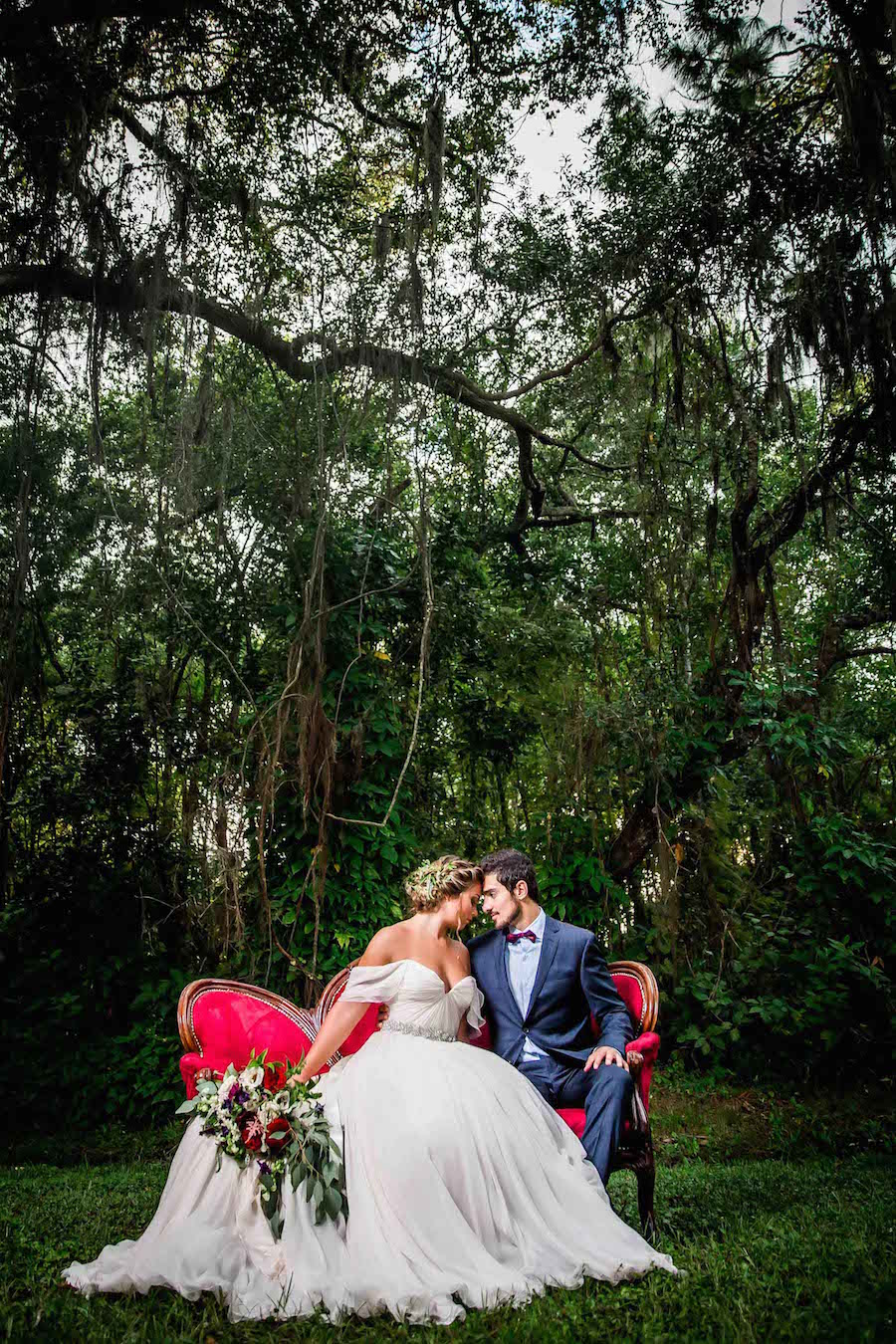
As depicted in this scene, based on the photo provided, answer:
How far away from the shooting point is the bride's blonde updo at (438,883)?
2967mm

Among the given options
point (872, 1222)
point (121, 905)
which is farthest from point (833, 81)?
point (121, 905)

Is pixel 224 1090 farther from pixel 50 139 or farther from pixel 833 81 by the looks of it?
pixel 833 81

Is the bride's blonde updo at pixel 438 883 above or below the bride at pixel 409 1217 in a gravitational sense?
above

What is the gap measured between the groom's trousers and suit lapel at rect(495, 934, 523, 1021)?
0.20 m

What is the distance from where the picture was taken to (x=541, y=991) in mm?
3100

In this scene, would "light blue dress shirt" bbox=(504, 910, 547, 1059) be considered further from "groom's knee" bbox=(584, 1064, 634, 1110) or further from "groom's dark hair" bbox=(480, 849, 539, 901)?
"groom's knee" bbox=(584, 1064, 634, 1110)

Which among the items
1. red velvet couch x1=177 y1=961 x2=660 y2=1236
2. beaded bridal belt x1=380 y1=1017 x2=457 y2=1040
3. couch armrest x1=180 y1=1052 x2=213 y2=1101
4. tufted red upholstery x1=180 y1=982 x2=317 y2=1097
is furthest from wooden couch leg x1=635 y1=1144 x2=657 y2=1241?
couch armrest x1=180 y1=1052 x2=213 y2=1101

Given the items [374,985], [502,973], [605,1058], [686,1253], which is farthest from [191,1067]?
[686,1253]

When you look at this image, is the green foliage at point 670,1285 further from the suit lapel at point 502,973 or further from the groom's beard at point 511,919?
the groom's beard at point 511,919

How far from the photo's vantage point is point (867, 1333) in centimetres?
195

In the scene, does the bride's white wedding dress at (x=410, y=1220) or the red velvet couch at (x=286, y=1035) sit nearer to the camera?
the bride's white wedding dress at (x=410, y=1220)

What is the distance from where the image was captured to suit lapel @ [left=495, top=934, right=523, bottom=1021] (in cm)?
312

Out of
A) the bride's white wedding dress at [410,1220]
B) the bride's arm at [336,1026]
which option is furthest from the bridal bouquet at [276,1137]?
the bride's arm at [336,1026]

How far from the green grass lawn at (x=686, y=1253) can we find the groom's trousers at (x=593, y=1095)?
36 cm
